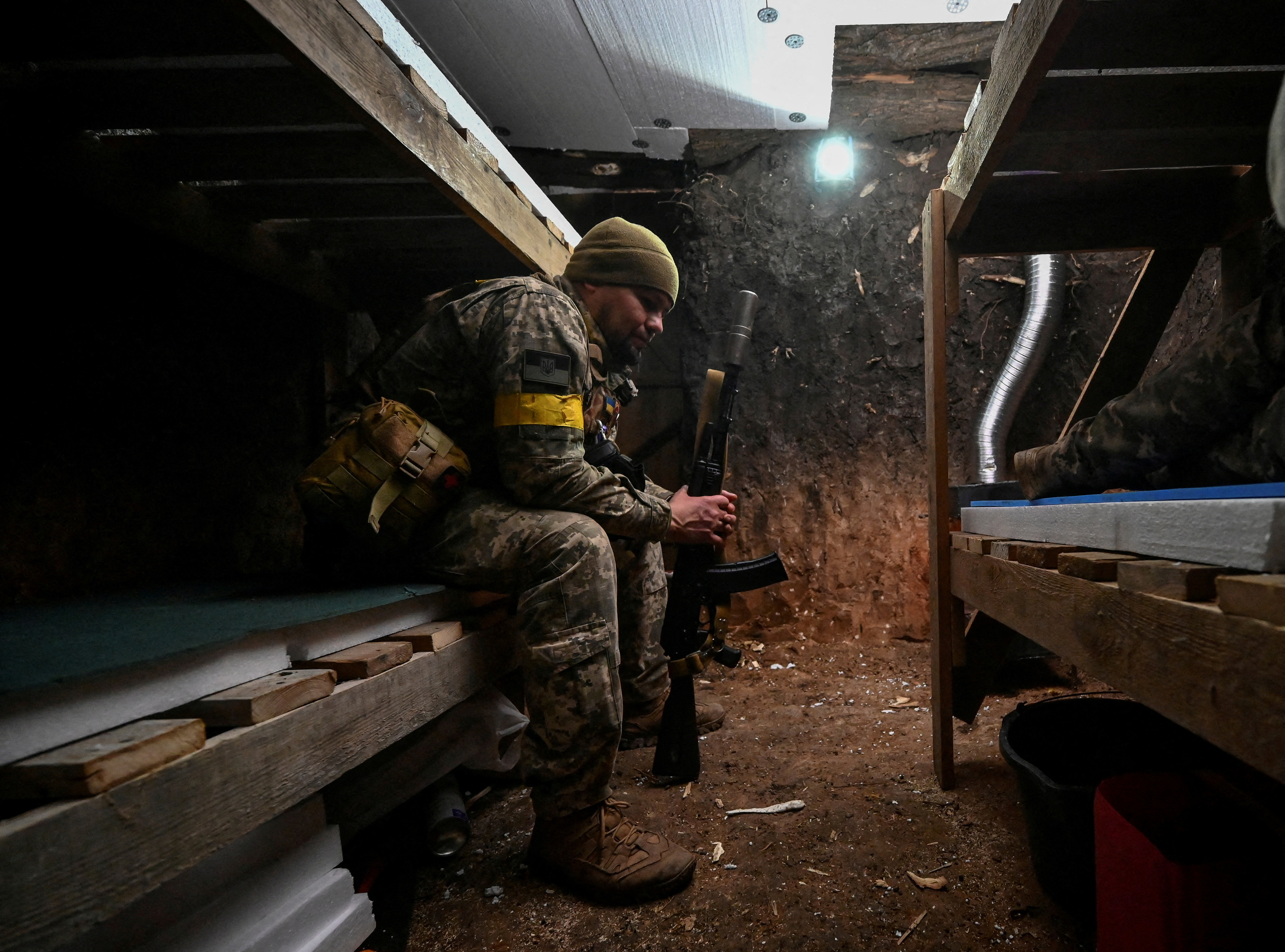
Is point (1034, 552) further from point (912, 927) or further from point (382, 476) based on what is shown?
point (382, 476)

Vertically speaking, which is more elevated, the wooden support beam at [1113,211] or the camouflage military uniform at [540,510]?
the wooden support beam at [1113,211]

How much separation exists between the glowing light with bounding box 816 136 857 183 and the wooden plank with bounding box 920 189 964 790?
4.92 ft

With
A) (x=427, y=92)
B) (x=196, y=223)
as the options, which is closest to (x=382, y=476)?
(x=427, y=92)

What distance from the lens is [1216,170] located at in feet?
5.69

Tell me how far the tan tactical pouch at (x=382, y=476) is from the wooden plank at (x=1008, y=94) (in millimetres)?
→ 1326

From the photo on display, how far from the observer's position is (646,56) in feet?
8.80

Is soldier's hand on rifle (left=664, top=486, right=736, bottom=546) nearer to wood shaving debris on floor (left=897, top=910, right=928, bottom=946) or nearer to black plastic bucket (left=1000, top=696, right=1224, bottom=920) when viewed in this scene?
black plastic bucket (left=1000, top=696, right=1224, bottom=920)

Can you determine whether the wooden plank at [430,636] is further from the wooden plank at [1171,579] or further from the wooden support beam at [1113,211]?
the wooden support beam at [1113,211]

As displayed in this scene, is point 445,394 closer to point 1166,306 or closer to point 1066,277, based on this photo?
point 1166,306

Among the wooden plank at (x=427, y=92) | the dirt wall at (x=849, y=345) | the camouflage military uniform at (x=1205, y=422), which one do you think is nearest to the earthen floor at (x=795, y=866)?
the camouflage military uniform at (x=1205, y=422)

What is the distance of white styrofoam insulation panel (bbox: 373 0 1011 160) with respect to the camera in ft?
7.97

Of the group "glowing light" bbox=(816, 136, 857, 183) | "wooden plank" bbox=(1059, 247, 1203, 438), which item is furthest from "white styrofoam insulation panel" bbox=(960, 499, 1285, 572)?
→ "glowing light" bbox=(816, 136, 857, 183)

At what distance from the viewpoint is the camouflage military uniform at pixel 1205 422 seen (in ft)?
3.40

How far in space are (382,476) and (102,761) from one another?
835 mm
